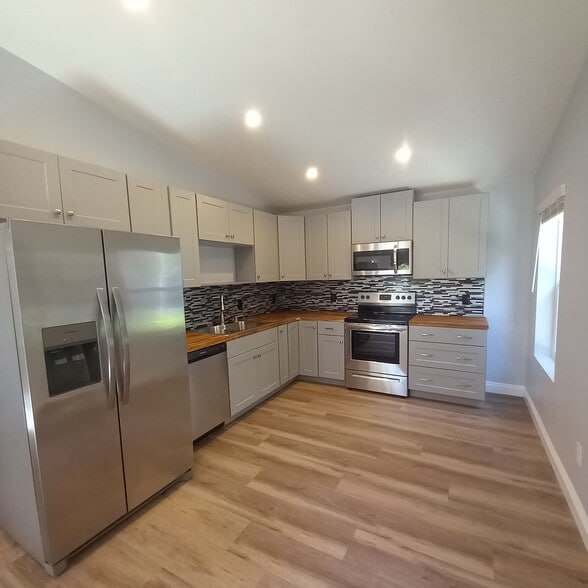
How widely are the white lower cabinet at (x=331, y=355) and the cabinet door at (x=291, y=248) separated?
81cm

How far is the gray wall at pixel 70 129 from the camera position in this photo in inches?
78.0

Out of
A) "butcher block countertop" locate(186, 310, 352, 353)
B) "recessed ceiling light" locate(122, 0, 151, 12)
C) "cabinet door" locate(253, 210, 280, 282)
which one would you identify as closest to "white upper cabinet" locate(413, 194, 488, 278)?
"butcher block countertop" locate(186, 310, 352, 353)

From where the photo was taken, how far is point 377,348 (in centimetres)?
347

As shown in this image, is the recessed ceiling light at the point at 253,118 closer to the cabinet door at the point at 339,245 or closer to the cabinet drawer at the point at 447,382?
the cabinet door at the point at 339,245

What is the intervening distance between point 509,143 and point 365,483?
296cm

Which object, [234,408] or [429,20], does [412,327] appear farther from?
[429,20]

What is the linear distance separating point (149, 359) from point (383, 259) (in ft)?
9.07

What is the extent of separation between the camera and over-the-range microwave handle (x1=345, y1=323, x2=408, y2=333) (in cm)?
331

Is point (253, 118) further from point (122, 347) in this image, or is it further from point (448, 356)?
point (448, 356)

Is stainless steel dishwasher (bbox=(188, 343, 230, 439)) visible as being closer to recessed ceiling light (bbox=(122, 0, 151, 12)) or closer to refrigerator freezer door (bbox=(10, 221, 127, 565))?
refrigerator freezer door (bbox=(10, 221, 127, 565))

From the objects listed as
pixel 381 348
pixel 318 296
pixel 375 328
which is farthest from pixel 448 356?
pixel 318 296

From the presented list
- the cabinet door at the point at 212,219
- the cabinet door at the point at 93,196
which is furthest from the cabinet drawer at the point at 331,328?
the cabinet door at the point at 93,196

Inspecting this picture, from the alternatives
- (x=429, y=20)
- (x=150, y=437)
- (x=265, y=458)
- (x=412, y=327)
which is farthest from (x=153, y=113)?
(x=412, y=327)

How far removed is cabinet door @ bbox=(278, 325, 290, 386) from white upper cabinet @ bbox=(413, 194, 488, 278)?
5.53 feet
